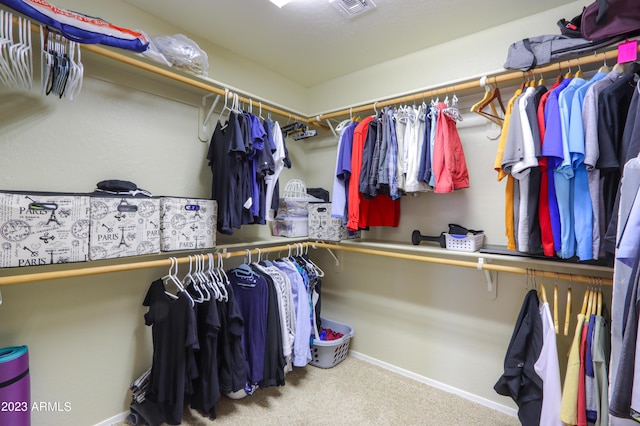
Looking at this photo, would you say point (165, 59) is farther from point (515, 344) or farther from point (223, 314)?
point (515, 344)

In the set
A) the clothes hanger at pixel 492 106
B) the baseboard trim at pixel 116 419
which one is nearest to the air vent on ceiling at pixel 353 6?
the clothes hanger at pixel 492 106

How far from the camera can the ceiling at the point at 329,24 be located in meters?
1.85

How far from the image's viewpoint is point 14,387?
1.34 meters

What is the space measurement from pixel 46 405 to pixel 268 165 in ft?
5.78

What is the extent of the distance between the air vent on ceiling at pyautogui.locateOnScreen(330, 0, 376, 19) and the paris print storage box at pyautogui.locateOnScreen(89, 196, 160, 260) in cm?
156

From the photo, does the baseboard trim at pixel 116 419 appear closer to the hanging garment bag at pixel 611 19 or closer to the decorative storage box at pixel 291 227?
the decorative storage box at pixel 291 227

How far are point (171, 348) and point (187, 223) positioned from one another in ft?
2.30

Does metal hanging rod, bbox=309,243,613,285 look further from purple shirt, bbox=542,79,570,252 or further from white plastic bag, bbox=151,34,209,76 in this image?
white plastic bag, bbox=151,34,209,76

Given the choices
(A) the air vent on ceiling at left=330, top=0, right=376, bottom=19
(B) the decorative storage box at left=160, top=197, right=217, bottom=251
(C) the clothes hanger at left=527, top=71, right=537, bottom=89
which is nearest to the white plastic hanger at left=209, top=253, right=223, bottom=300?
(B) the decorative storage box at left=160, top=197, right=217, bottom=251

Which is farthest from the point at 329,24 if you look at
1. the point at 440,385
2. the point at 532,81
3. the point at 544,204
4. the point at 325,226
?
the point at 440,385

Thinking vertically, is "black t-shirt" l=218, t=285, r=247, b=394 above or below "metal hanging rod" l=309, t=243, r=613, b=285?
below

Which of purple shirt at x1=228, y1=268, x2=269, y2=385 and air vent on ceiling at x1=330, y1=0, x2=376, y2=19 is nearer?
air vent on ceiling at x1=330, y1=0, x2=376, y2=19

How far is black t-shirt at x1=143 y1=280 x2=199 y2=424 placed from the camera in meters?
1.65

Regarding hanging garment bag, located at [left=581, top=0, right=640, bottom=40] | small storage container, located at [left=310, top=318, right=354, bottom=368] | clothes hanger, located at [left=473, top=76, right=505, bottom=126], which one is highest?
hanging garment bag, located at [left=581, top=0, right=640, bottom=40]
